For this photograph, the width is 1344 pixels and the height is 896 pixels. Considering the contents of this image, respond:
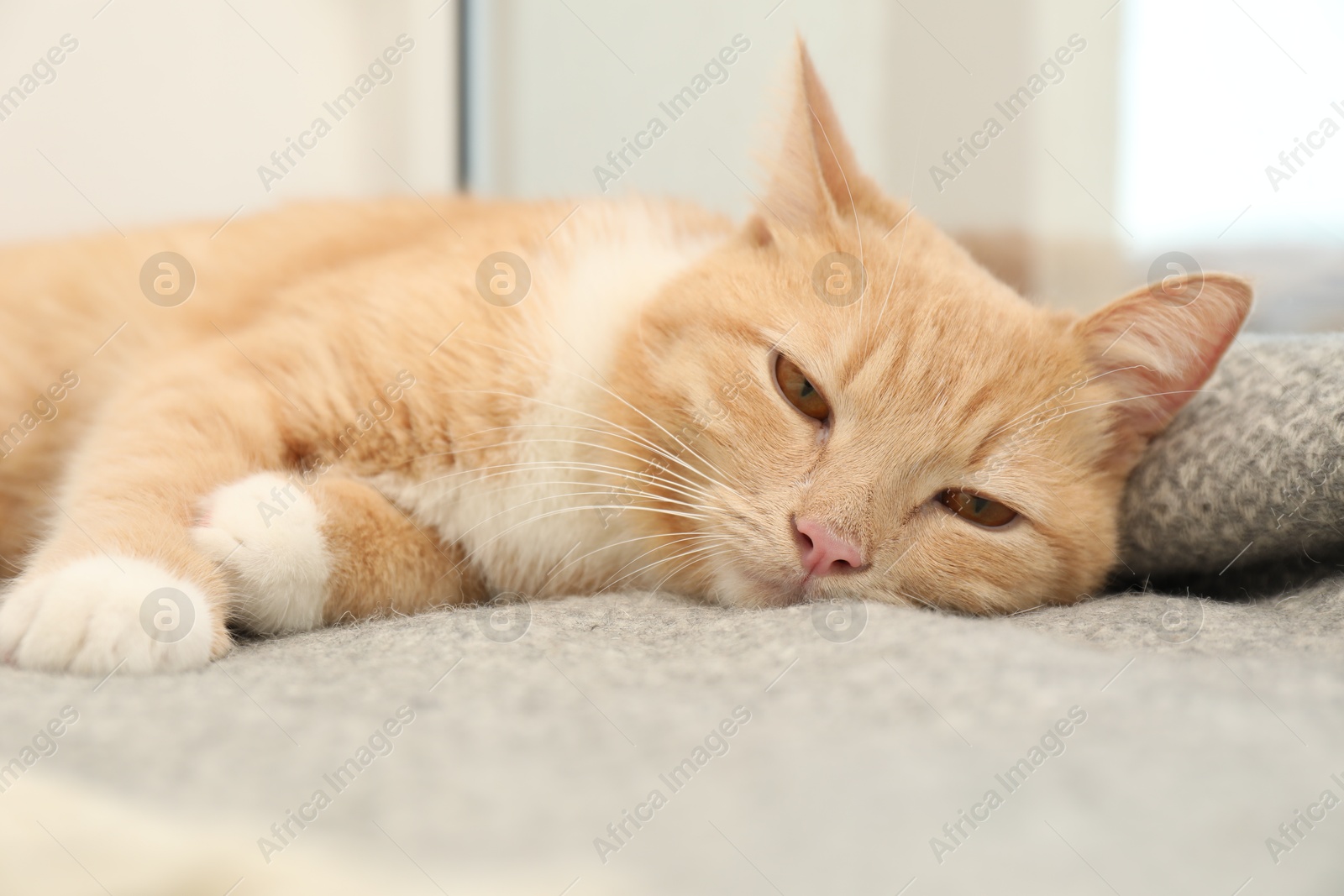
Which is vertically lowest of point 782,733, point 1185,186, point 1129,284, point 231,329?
point 231,329

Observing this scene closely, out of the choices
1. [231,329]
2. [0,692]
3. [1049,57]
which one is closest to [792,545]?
[0,692]

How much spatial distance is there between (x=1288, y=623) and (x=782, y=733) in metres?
0.78

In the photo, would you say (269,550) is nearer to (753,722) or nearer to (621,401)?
(621,401)

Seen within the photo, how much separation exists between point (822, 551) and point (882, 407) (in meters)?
0.23

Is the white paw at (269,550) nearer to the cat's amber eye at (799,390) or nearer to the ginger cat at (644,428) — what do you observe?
the ginger cat at (644,428)

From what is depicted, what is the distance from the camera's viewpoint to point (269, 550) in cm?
112

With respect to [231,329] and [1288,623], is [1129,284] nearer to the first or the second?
[1288,623]

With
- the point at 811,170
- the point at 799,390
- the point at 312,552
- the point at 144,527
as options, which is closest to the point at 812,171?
the point at 811,170

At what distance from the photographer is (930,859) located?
1.95 ft

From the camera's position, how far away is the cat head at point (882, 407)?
118cm

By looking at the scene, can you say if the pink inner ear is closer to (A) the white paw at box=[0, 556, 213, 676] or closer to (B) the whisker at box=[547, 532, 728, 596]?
(B) the whisker at box=[547, 532, 728, 596]

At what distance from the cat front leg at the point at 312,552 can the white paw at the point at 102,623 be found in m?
0.13

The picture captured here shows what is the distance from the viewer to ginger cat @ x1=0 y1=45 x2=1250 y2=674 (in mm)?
1162

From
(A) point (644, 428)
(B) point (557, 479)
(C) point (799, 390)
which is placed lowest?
(B) point (557, 479)
